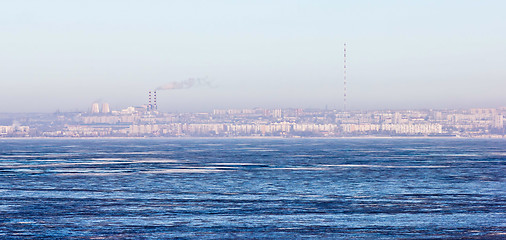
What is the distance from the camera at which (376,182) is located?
5769 cm

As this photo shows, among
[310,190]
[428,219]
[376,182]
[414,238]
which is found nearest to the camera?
[414,238]

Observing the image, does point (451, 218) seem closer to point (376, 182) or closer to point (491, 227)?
point (491, 227)

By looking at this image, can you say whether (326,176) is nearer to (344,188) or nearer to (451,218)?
(344,188)

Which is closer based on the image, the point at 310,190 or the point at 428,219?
the point at 428,219

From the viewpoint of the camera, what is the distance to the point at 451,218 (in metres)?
35.2

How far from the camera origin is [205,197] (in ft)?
150

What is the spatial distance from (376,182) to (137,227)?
28.5 m

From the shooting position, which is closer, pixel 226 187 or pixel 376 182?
pixel 226 187

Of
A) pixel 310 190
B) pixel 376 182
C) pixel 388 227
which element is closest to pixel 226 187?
pixel 310 190

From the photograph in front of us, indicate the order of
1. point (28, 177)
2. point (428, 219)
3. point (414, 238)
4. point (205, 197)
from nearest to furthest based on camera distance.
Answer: point (414, 238) → point (428, 219) → point (205, 197) → point (28, 177)

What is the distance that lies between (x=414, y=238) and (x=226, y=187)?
988 inches

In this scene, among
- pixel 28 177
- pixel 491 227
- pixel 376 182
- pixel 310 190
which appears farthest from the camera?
pixel 28 177

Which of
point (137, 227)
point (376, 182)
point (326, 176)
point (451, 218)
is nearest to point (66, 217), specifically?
point (137, 227)

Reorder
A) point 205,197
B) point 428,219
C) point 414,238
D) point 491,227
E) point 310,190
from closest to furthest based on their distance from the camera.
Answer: point 414,238 < point 491,227 < point 428,219 < point 205,197 < point 310,190
